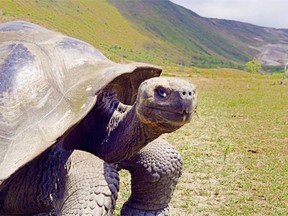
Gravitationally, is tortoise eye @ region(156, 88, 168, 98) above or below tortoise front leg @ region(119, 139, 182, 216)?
above

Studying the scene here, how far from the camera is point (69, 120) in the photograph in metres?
2.69

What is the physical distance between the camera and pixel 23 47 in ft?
9.89

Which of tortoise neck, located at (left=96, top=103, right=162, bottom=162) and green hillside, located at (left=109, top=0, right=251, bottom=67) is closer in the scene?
tortoise neck, located at (left=96, top=103, right=162, bottom=162)

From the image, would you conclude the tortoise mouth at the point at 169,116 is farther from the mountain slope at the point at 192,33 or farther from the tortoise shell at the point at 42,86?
the mountain slope at the point at 192,33

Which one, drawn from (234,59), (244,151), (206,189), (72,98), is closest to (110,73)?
(72,98)

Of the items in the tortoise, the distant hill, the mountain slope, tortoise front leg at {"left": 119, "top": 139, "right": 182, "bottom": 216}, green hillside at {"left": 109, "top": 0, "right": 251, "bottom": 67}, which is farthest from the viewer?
the mountain slope

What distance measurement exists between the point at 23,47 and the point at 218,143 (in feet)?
19.8

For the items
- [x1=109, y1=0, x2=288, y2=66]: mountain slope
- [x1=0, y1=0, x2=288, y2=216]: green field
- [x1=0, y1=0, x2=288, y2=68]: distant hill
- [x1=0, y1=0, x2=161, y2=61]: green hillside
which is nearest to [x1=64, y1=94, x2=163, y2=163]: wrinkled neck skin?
[x1=0, y1=0, x2=288, y2=216]: green field

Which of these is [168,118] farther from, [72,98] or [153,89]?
[72,98]

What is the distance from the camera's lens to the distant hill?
3661 inches

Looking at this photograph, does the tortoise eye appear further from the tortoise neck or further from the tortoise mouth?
the tortoise neck

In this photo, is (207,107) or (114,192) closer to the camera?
(114,192)

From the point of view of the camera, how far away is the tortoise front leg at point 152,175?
3365 millimetres

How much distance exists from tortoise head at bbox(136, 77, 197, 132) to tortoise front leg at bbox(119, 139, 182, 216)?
2.69 ft
